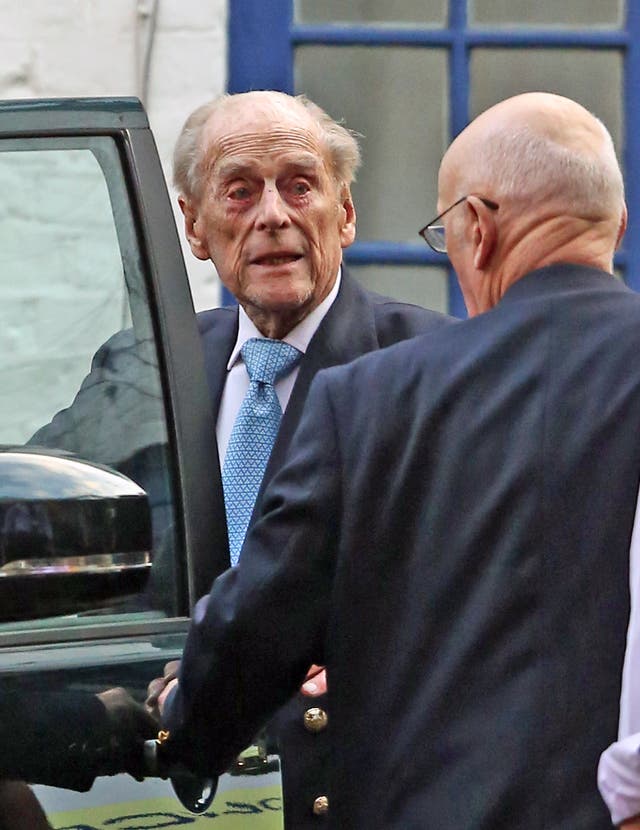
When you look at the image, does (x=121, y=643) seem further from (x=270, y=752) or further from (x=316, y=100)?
(x=316, y=100)

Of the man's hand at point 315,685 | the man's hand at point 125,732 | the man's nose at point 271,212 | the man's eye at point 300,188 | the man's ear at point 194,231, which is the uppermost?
the man's eye at point 300,188

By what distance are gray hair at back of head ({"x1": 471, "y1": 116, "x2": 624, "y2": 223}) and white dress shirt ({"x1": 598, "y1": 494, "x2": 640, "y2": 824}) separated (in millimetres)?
352

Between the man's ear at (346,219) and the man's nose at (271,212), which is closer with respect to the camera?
the man's nose at (271,212)

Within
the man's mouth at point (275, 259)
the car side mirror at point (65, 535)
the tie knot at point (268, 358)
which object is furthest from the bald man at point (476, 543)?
the man's mouth at point (275, 259)

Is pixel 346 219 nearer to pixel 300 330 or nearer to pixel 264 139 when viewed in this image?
pixel 264 139

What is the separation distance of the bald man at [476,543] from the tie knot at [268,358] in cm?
89

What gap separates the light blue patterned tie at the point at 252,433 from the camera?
2.76 metres

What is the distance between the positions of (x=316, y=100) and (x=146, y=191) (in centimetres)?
289

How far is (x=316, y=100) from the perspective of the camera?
16.6ft

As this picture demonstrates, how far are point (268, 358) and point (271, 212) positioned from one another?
1.10ft

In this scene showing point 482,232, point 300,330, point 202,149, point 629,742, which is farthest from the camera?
point 202,149

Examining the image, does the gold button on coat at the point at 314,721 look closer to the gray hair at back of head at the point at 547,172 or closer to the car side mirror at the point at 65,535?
the car side mirror at the point at 65,535

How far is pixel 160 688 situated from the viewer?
214 centimetres

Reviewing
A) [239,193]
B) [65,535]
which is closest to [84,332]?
[65,535]
